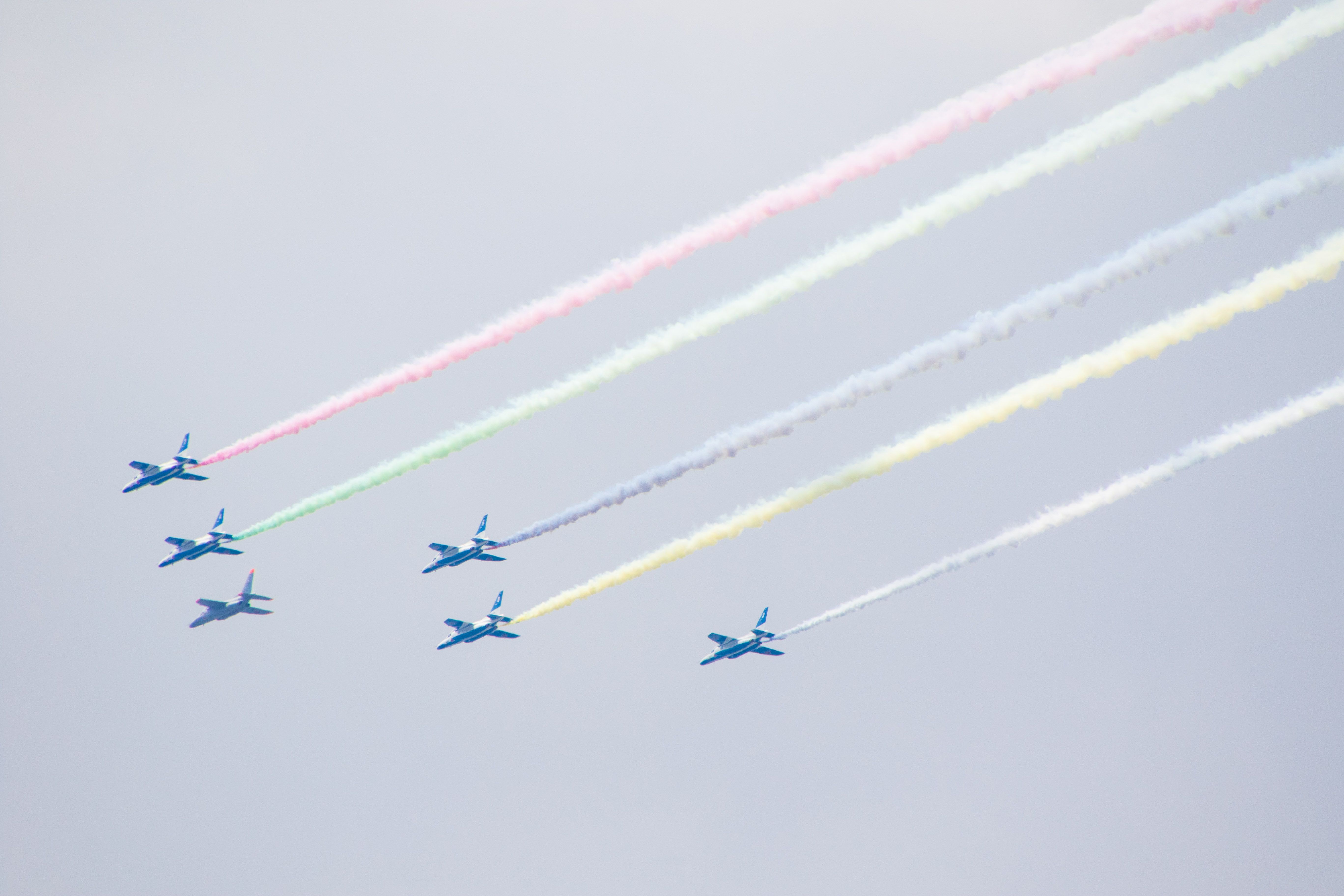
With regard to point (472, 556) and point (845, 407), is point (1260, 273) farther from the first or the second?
point (472, 556)

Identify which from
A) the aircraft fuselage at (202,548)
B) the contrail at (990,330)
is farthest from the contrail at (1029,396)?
the aircraft fuselage at (202,548)

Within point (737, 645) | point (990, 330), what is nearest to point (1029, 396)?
point (990, 330)

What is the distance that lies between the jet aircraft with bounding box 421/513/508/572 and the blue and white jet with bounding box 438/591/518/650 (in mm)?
3323

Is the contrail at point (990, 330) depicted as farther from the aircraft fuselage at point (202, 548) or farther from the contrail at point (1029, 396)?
the aircraft fuselage at point (202, 548)

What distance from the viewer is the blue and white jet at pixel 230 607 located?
52125 mm

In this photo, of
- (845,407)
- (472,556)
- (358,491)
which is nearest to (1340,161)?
(845,407)

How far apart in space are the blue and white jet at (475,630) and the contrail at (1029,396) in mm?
12093

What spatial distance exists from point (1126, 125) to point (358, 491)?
82.1ft

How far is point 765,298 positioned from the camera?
31922mm

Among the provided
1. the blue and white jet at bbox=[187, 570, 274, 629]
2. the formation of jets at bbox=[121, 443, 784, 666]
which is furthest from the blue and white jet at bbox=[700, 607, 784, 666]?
the blue and white jet at bbox=[187, 570, 274, 629]

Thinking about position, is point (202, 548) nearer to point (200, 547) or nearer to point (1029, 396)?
point (200, 547)

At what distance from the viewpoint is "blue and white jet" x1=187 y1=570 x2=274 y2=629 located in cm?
5212

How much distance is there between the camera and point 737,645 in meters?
46.0

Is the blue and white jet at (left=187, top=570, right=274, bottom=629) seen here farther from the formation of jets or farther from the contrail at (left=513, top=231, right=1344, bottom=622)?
the contrail at (left=513, top=231, right=1344, bottom=622)
